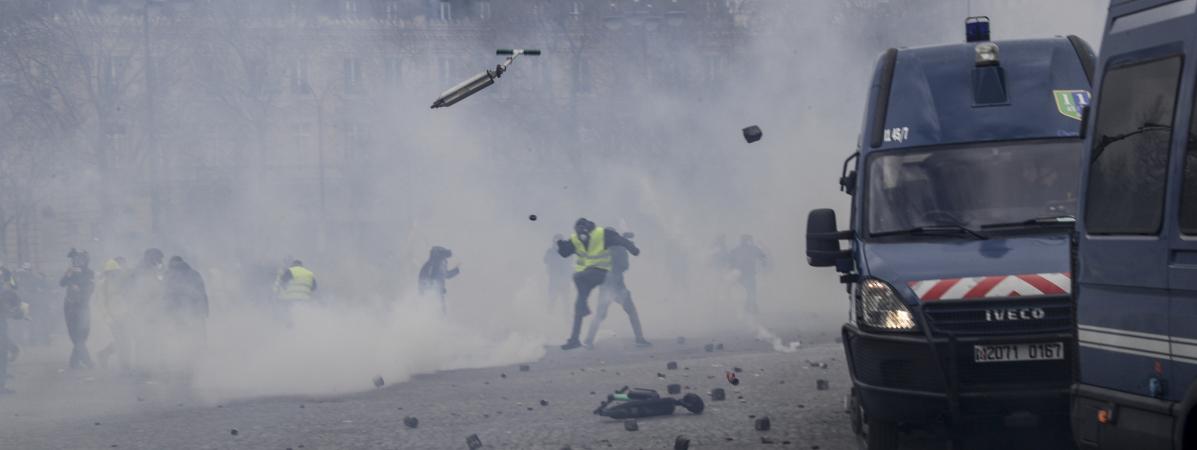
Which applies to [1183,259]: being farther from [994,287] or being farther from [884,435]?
[884,435]

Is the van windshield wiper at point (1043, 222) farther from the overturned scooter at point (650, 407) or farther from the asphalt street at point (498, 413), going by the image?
the overturned scooter at point (650, 407)

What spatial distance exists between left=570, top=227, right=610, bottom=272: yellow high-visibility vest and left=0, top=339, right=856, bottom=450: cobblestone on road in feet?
6.64

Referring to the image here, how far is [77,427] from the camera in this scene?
44.2 ft

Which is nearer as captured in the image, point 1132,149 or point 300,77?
point 1132,149

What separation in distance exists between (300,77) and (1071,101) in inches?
1018

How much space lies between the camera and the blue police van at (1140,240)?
19.1 ft

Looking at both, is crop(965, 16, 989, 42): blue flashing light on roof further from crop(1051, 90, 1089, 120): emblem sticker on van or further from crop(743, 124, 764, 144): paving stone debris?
crop(743, 124, 764, 144): paving stone debris

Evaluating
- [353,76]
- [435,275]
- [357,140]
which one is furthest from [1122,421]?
[357,140]

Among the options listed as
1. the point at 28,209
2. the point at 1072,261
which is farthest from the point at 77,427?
the point at 28,209

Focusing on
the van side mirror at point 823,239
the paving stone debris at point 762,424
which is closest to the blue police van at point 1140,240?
the van side mirror at point 823,239

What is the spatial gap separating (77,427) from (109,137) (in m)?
22.9

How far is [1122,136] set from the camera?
20.8ft

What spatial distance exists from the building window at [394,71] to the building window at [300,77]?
2069 millimetres

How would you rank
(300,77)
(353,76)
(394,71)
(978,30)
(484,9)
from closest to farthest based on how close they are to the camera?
(978,30), (300,77), (353,76), (394,71), (484,9)
